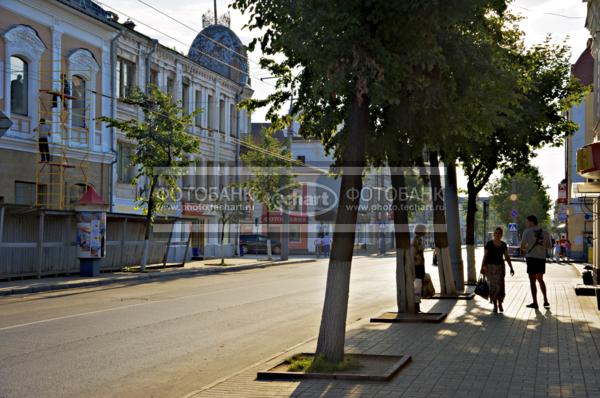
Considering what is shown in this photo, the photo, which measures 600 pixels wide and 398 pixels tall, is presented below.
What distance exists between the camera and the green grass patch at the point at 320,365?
8.91 metres

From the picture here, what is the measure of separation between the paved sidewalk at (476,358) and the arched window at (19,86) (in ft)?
65.6

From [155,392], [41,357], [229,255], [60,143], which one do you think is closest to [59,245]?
[60,143]

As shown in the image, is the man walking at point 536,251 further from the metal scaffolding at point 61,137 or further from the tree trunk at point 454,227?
the metal scaffolding at point 61,137

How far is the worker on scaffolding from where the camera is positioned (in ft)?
98.7

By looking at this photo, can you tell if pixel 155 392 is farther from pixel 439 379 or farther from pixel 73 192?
pixel 73 192

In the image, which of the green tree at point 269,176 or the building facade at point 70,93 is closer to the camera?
the building facade at point 70,93

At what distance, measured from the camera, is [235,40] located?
177ft

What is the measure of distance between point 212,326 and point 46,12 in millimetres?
21335

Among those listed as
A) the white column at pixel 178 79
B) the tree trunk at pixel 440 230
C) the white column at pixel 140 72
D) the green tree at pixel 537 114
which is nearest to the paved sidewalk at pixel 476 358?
the tree trunk at pixel 440 230

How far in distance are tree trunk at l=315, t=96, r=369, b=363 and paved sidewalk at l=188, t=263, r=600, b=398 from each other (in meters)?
0.75

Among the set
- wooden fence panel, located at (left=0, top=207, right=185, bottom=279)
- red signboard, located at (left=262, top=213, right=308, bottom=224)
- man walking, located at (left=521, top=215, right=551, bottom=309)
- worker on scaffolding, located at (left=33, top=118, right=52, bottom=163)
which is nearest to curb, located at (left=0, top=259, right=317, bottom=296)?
wooden fence panel, located at (left=0, top=207, right=185, bottom=279)

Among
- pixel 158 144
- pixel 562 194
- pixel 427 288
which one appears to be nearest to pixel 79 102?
pixel 158 144

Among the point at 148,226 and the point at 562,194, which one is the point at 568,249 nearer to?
the point at 562,194

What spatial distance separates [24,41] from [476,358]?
81.9 feet
